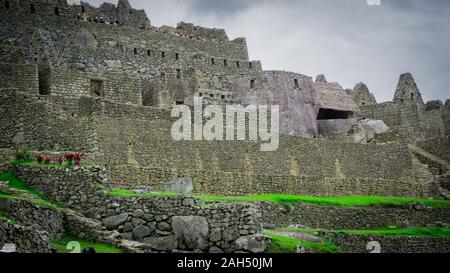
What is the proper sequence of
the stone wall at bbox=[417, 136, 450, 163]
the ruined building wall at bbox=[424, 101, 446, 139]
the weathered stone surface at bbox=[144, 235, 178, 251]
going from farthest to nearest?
the ruined building wall at bbox=[424, 101, 446, 139] < the stone wall at bbox=[417, 136, 450, 163] < the weathered stone surface at bbox=[144, 235, 178, 251]

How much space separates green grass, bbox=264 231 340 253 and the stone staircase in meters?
17.4

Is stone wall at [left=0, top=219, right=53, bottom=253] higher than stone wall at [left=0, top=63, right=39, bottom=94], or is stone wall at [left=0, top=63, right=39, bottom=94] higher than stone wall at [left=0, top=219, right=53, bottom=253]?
stone wall at [left=0, top=63, right=39, bottom=94]

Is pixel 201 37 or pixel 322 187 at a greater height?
pixel 201 37

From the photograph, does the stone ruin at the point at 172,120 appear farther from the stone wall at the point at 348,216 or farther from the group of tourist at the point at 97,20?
the stone wall at the point at 348,216

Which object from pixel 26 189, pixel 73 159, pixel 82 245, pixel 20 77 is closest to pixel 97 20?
pixel 20 77

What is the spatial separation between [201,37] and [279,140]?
14.9 meters

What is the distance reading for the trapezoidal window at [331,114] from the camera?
61.2m

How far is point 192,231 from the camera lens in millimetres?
33312

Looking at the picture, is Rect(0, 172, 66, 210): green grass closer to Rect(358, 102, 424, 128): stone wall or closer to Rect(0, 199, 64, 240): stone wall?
Rect(0, 199, 64, 240): stone wall

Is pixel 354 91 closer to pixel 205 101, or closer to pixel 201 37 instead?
pixel 201 37

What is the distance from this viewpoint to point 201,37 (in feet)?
208

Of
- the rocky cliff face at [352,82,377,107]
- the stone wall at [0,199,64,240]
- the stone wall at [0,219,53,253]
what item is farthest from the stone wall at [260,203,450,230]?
the rocky cliff face at [352,82,377,107]

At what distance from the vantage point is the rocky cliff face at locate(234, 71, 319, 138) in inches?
2231
